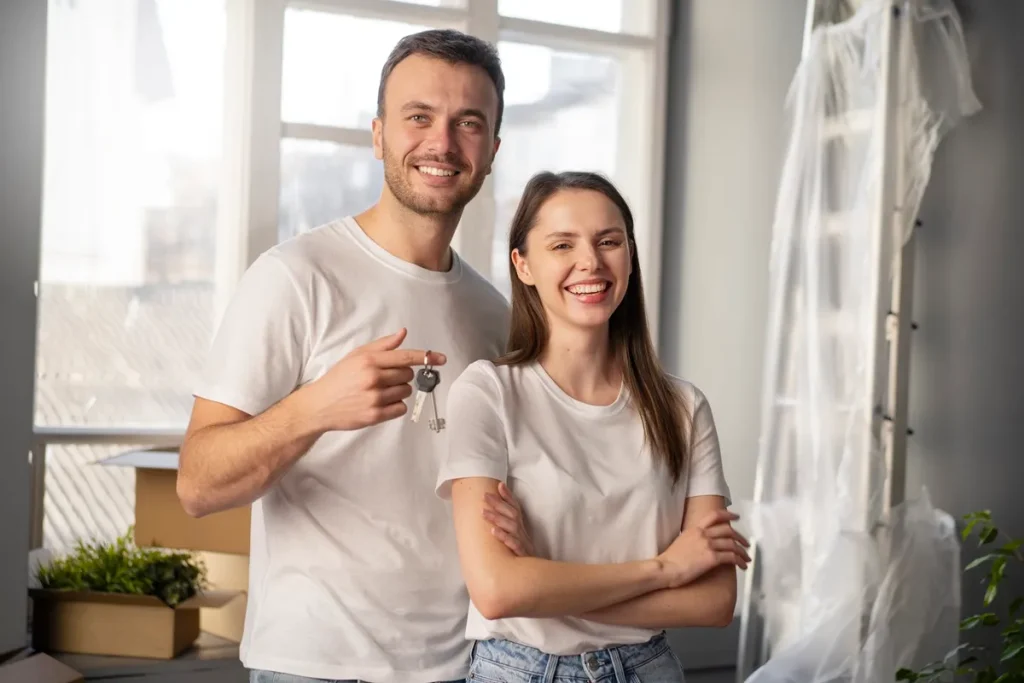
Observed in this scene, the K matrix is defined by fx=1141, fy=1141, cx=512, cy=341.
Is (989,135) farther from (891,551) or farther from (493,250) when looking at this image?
(493,250)

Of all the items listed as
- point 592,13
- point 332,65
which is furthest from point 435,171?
point 592,13

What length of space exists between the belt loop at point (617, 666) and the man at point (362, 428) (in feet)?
0.80

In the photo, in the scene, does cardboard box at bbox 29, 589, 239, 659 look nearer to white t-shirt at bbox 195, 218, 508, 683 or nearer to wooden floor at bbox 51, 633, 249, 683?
wooden floor at bbox 51, 633, 249, 683

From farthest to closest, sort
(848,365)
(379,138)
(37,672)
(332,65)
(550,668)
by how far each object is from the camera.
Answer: (332,65) < (848,365) < (37,672) < (379,138) < (550,668)

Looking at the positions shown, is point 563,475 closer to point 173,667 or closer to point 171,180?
point 173,667

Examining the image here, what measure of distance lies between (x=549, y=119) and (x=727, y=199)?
723 mm

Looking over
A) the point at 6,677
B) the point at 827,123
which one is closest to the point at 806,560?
the point at 827,123

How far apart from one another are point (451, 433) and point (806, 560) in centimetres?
203

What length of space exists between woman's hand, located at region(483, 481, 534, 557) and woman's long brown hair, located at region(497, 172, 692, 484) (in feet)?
0.77

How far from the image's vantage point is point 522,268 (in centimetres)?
166

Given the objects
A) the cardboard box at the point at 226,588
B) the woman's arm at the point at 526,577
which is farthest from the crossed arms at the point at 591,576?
the cardboard box at the point at 226,588

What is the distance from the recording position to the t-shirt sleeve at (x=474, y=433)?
1.44 metres

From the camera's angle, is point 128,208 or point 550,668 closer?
point 550,668

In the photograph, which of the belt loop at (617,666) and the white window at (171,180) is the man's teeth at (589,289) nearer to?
the belt loop at (617,666)
